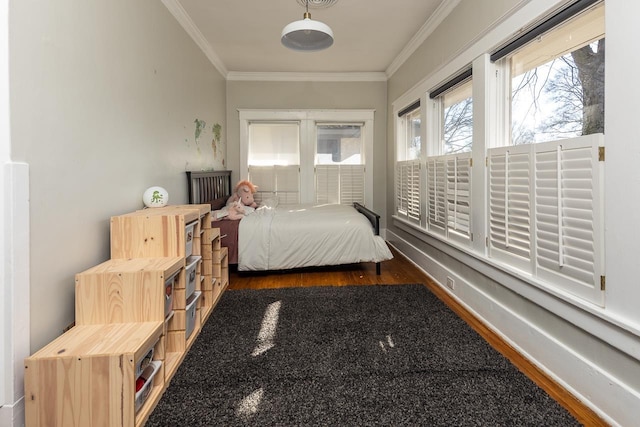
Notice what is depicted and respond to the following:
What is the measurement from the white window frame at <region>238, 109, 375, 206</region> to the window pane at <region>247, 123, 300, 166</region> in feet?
0.41

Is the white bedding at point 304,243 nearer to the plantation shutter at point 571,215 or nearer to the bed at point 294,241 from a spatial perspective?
the bed at point 294,241

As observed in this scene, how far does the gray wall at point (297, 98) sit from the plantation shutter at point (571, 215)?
355 centimetres

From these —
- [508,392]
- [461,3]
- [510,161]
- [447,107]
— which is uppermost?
[461,3]

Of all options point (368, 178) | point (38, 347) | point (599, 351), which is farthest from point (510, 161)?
point (368, 178)

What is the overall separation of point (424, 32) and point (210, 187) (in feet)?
9.41

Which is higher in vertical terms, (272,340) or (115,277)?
(115,277)

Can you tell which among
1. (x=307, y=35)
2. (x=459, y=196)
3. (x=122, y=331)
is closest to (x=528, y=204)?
(x=459, y=196)

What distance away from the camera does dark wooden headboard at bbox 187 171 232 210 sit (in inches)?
127

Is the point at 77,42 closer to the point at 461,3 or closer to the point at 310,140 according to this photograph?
the point at 461,3

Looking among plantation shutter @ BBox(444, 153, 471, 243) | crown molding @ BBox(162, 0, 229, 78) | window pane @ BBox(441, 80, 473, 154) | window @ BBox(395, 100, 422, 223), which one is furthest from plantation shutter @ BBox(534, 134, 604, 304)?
crown molding @ BBox(162, 0, 229, 78)

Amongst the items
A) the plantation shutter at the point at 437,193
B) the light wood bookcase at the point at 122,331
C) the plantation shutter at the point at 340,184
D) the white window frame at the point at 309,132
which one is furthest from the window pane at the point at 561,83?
the plantation shutter at the point at 340,184

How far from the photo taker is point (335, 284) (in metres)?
3.07

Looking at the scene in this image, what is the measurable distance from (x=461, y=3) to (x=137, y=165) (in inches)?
110

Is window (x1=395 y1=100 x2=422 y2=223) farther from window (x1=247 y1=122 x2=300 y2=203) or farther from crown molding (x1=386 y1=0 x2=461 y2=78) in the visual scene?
window (x1=247 y1=122 x2=300 y2=203)
